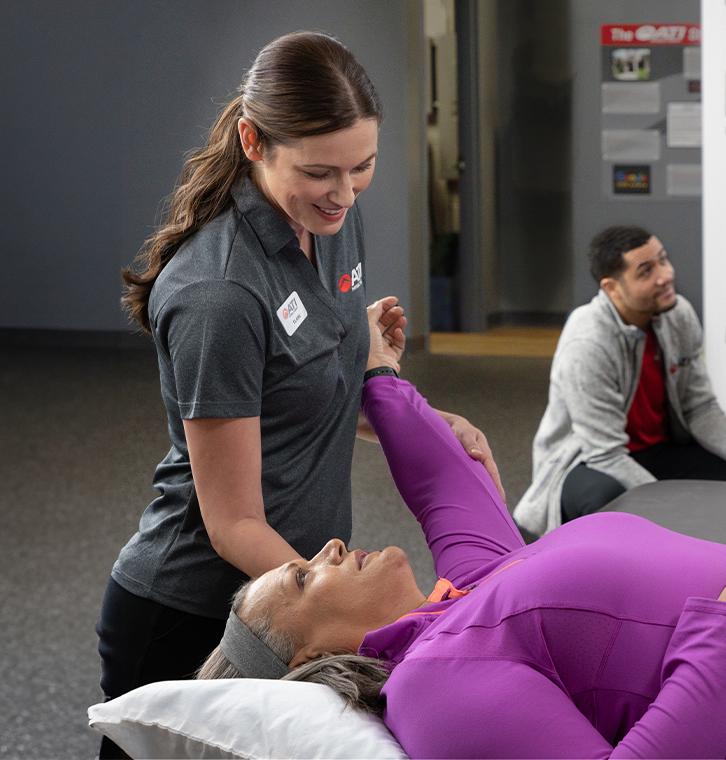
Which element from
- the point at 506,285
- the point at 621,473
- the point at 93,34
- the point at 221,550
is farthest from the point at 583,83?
the point at 221,550

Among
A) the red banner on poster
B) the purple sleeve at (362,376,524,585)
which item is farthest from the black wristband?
the red banner on poster

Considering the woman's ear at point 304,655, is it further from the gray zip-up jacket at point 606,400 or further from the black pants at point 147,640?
the gray zip-up jacket at point 606,400

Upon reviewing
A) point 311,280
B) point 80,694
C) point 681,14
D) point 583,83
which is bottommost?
point 80,694

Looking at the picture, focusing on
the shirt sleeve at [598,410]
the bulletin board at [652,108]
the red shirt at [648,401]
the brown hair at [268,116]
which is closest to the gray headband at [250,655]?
the brown hair at [268,116]

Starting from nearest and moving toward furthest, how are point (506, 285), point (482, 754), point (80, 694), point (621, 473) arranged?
point (482, 754) → point (80, 694) → point (621, 473) → point (506, 285)

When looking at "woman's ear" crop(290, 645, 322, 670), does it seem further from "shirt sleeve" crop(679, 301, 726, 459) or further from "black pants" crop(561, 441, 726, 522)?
"shirt sleeve" crop(679, 301, 726, 459)

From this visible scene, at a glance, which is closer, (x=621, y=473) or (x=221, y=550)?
(x=221, y=550)

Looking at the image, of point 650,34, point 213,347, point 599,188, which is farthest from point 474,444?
point 650,34

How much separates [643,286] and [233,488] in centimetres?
177

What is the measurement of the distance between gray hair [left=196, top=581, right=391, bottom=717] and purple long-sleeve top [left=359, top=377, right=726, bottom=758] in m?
0.02

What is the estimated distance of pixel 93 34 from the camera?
17.3 feet

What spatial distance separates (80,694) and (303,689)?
3.79ft

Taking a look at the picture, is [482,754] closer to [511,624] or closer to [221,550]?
[511,624]

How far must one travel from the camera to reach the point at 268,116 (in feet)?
3.11
